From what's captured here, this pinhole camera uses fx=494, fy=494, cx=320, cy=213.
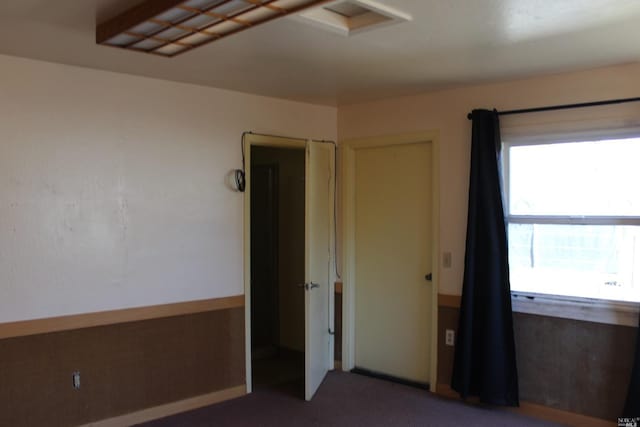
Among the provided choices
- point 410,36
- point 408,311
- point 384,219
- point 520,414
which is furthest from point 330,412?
point 410,36

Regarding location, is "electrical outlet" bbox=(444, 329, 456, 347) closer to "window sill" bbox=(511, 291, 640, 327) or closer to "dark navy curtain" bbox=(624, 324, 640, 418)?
"window sill" bbox=(511, 291, 640, 327)

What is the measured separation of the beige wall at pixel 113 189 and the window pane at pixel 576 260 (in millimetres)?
2147

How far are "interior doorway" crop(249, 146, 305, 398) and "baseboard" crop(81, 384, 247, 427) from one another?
108cm

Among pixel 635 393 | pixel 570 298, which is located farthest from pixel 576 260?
pixel 635 393

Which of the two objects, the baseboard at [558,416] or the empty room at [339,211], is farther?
the baseboard at [558,416]

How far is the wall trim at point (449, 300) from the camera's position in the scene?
151 inches

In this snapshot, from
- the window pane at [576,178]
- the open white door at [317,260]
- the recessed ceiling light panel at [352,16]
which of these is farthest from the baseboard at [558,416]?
the recessed ceiling light panel at [352,16]

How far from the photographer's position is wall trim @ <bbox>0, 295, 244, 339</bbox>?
2996 millimetres

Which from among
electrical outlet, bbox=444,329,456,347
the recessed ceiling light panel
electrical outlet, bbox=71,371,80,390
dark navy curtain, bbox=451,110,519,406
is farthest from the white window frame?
electrical outlet, bbox=71,371,80,390

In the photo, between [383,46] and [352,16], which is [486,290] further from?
[352,16]

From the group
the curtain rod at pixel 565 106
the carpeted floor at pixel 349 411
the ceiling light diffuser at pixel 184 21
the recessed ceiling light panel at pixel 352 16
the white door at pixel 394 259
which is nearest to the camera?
the ceiling light diffuser at pixel 184 21

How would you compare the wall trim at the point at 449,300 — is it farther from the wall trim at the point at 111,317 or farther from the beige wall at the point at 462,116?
the wall trim at the point at 111,317

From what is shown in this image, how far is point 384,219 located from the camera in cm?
432

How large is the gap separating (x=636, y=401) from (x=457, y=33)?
2477mm
